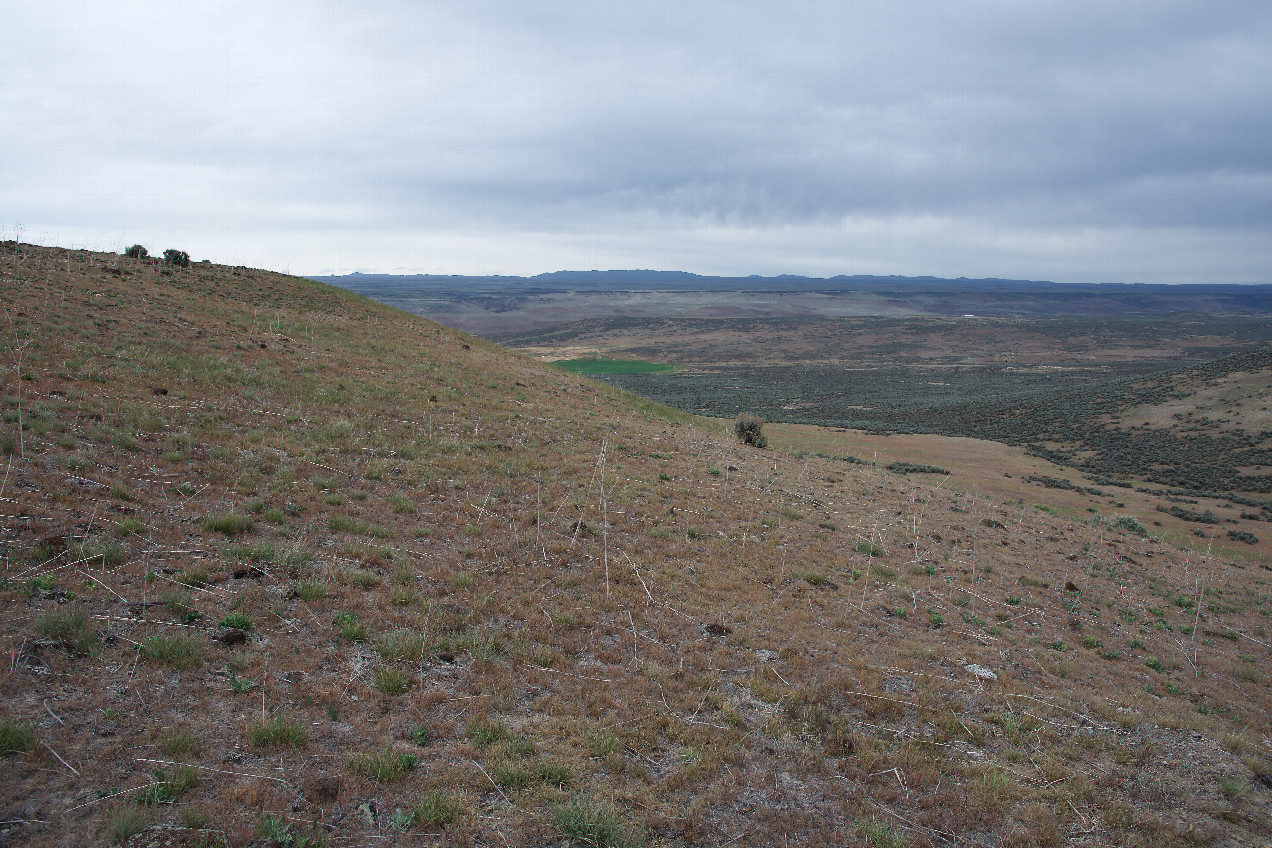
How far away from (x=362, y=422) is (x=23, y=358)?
20.1 ft

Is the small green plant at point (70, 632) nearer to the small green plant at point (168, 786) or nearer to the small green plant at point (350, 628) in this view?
the small green plant at point (168, 786)

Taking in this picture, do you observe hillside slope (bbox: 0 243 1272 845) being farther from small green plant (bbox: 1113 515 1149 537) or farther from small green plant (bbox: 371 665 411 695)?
small green plant (bbox: 1113 515 1149 537)

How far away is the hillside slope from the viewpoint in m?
4.70

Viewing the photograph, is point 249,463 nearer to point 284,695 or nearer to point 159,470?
point 159,470

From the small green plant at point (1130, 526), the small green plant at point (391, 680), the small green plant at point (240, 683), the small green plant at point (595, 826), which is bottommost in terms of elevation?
the small green plant at point (1130, 526)

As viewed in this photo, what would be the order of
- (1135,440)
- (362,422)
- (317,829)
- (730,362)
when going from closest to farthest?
(317,829) < (362,422) < (1135,440) < (730,362)

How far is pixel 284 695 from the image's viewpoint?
17.8 ft

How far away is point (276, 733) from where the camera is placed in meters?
4.93

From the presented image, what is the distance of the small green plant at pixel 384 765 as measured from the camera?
4758mm

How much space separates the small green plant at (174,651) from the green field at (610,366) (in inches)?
3294

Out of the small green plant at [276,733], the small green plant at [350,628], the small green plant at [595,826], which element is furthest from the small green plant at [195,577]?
the small green plant at [595,826]

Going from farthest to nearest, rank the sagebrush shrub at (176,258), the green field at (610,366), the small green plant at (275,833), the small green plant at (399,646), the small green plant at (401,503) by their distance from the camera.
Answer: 1. the green field at (610,366)
2. the sagebrush shrub at (176,258)
3. the small green plant at (401,503)
4. the small green plant at (399,646)
5. the small green plant at (275,833)

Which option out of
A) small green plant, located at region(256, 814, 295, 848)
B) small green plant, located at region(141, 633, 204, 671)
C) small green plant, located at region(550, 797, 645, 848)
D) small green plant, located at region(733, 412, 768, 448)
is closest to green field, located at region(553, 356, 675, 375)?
small green plant, located at region(733, 412, 768, 448)

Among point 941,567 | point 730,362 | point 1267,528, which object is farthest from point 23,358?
point 730,362
